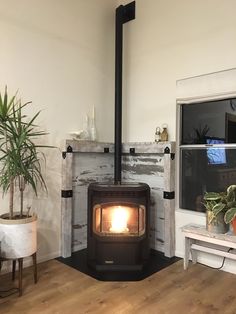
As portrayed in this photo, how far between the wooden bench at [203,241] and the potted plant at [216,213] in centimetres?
6

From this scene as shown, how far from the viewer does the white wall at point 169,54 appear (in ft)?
9.10

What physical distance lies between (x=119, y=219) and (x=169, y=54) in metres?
1.95

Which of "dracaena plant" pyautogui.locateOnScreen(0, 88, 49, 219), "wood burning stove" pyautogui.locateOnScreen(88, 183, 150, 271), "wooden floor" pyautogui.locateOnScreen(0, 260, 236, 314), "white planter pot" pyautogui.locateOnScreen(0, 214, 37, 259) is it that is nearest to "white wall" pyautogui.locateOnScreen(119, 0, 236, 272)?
"wooden floor" pyautogui.locateOnScreen(0, 260, 236, 314)

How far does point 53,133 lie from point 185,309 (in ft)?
6.90

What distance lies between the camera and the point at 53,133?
10.0ft

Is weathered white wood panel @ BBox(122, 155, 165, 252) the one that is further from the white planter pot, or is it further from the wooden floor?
the white planter pot

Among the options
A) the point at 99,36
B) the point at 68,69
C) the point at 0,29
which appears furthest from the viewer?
the point at 99,36

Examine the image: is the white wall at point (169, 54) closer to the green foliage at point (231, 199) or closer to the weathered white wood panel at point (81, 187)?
the green foliage at point (231, 199)

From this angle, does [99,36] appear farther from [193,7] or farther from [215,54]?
[215,54]

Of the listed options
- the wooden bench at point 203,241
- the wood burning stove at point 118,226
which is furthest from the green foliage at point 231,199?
the wood burning stove at point 118,226

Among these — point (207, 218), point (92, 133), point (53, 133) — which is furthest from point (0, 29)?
point (207, 218)

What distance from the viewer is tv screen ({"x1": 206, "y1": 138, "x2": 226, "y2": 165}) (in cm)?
288

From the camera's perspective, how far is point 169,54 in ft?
10.5

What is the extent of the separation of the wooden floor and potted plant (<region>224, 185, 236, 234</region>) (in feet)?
1.88
